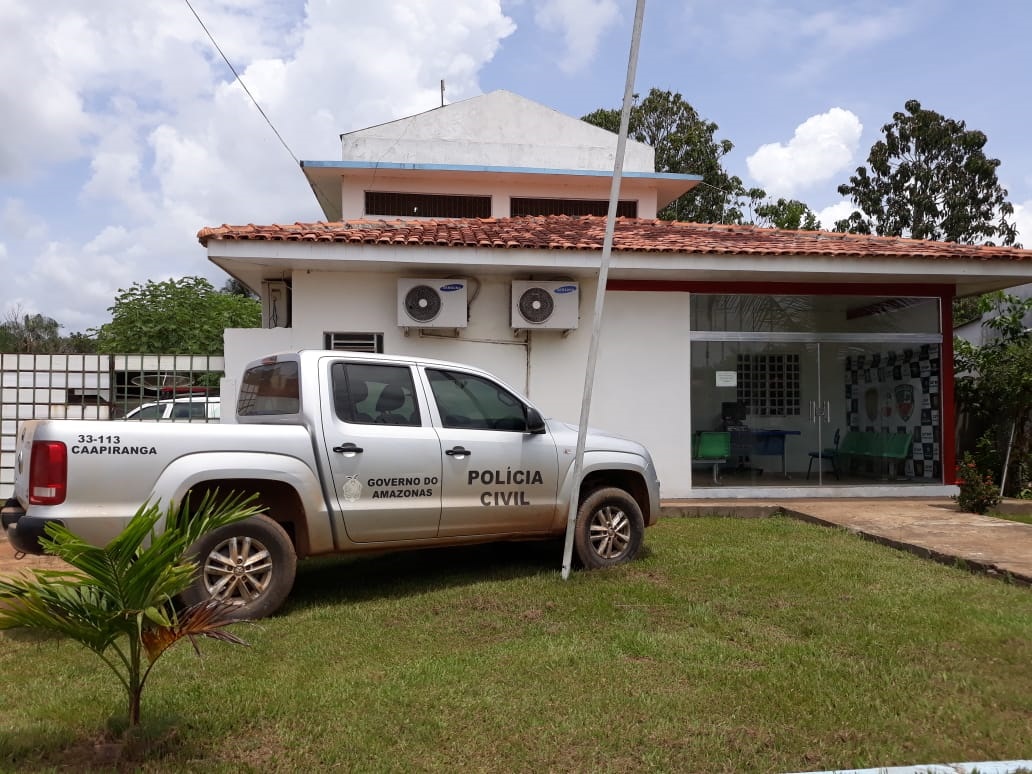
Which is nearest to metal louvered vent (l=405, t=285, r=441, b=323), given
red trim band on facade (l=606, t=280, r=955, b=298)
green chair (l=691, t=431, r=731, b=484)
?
red trim band on facade (l=606, t=280, r=955, b=298)

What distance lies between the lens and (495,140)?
17594 mm

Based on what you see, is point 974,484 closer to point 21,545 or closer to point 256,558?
point 256,558

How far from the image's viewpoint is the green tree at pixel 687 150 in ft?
102

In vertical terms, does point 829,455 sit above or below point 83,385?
below

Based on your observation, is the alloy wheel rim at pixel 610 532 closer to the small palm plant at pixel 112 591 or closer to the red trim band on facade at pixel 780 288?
the small palm plant at pixel 112 591

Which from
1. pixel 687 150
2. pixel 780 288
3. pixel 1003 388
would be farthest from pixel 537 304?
pixel 687 150

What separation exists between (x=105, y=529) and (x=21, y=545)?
1.44 feet

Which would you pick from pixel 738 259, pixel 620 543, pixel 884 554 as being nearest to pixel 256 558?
pixel 620 543

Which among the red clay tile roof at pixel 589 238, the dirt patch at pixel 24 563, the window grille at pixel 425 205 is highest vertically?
the window grille at pixel 425 205

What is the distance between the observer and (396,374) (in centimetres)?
624

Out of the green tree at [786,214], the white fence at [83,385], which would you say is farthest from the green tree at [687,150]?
the white fence at [83,385]

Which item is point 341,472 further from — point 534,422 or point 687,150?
point 687,150

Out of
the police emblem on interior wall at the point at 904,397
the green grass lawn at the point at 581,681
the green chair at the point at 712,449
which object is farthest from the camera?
the police emblem on interior wall at the point at 904,397

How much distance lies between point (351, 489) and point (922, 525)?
6171 millimetres
